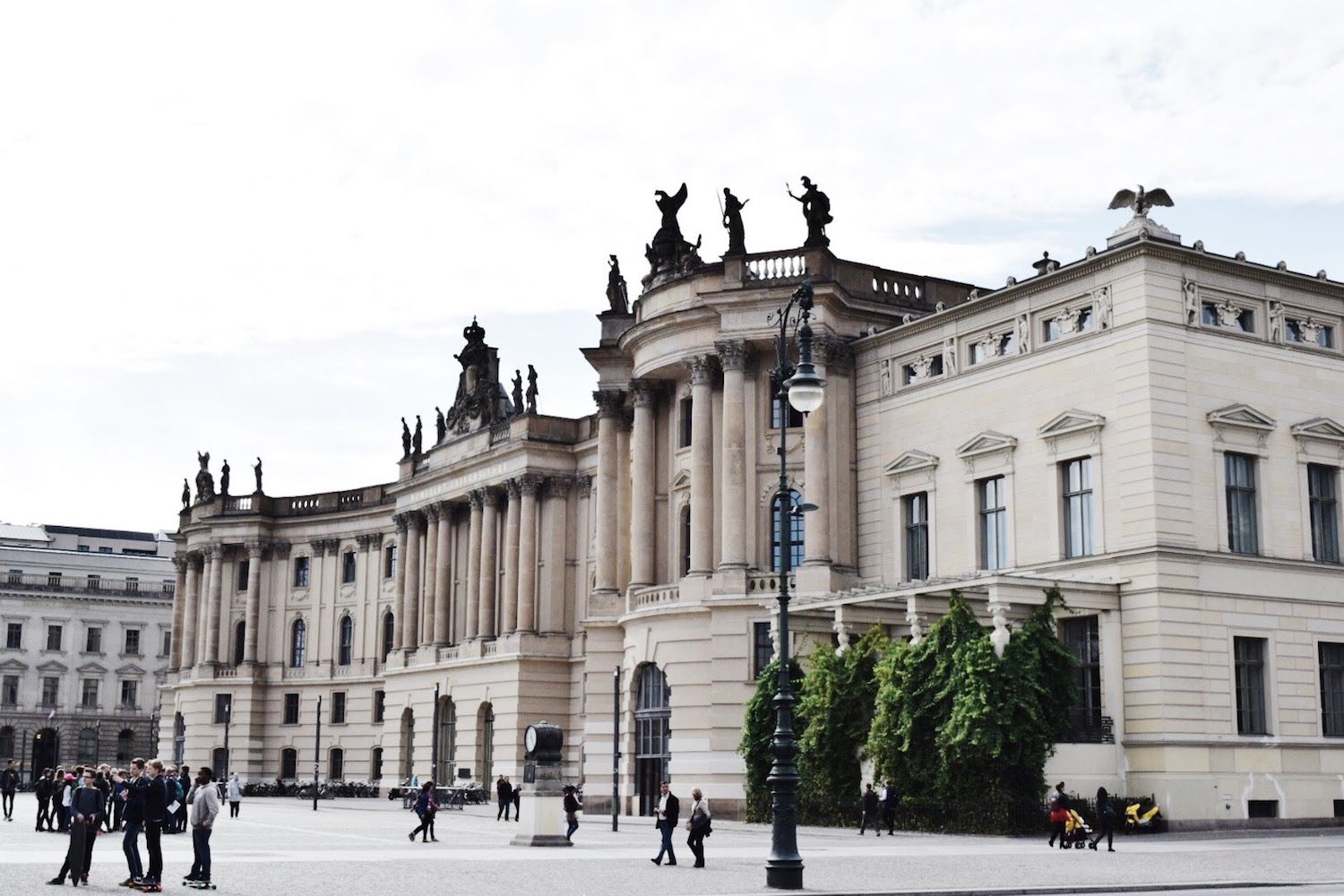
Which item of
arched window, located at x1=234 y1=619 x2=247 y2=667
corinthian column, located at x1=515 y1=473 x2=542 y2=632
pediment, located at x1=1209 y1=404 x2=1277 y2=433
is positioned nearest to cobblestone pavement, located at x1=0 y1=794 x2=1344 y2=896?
pediment, located at x1=1209 y1=404 x2=1277 y2=433

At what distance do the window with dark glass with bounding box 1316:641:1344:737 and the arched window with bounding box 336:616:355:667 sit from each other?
226 ft

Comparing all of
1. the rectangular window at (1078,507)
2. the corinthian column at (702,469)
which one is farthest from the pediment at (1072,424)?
the corinthian column at (702,469)

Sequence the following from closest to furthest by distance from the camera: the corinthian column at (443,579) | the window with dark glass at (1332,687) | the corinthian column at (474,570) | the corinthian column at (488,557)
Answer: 1. the window with dark glass at (1332,687)
2. the corinthian column at (488,557)
3. the corinthian column at (474,570)
4. the corinthian column at (443,579)

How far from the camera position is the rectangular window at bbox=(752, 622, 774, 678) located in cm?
5841

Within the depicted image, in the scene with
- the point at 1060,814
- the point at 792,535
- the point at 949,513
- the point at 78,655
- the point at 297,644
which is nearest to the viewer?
the point at 1060,814

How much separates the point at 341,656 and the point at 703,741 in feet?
171

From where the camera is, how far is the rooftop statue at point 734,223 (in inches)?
2432

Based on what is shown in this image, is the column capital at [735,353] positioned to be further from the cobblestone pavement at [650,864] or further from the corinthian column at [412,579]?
the corinthian column at [412,579]

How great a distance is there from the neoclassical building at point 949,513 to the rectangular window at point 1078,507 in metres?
0.09

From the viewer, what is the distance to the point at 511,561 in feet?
273

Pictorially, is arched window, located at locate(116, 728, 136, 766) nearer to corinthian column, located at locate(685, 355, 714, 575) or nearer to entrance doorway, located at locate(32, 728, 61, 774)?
entrance doorway, located at locate(32, 728, 61, 774)

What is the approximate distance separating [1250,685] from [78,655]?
379 feet

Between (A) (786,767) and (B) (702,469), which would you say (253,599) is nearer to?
(B) (702,469)

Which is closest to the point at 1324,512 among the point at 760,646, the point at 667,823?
the point at 760,646
